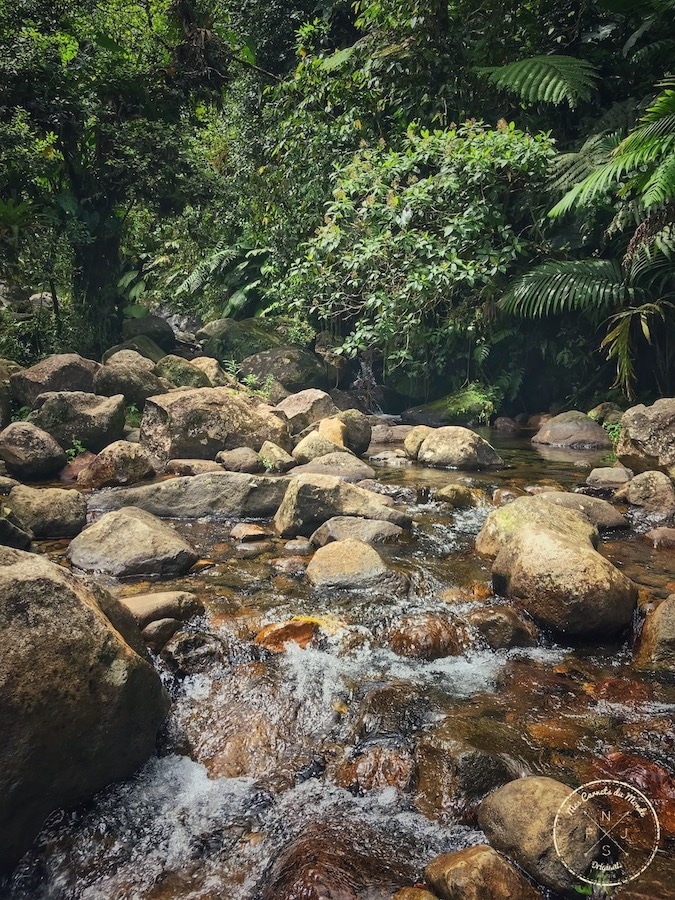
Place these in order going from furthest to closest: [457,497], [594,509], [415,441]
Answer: [415,441], [457,497], [594,509]

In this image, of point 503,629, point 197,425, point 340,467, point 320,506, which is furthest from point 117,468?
point 503,629

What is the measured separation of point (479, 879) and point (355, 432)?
22.8ft

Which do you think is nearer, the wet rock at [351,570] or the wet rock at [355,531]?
the wet rock at [351,570]

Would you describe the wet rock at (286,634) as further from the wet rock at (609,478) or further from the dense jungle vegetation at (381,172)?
the dense jungle vegetation at (381,172)

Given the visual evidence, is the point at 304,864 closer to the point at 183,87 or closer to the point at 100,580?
the point at 100,580

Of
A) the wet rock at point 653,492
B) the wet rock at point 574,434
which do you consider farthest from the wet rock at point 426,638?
the wet rock at point 574,434

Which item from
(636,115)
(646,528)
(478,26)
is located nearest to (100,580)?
(646,528)

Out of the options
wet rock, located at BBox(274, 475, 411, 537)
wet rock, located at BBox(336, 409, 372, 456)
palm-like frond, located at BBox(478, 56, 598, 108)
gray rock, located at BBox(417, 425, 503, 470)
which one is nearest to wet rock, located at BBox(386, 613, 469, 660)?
wet rock, located at BBox(274, 475, 411, 537)

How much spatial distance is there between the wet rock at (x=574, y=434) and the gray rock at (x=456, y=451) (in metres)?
1.98

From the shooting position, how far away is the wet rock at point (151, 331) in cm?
1252

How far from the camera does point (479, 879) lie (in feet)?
5.98

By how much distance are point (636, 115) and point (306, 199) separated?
582cm

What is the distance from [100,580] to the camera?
4.13m

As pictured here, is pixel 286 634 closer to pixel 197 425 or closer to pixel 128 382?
pixel 197 425
